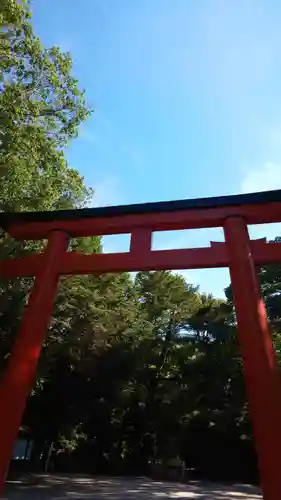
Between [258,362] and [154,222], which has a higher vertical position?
[154,222]

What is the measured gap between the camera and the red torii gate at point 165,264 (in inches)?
156

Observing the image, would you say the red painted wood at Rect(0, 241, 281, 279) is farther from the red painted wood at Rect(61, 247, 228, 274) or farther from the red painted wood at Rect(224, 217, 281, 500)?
the red painted wood at Rect(224, 217, 281, 500)

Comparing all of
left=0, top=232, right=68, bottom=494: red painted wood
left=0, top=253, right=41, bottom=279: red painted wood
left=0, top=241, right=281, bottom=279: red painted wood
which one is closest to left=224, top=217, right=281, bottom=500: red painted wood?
left=0, top=241, right=281, bottom=279: red painted wood

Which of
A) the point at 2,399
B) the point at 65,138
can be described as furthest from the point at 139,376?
the point at 2,399

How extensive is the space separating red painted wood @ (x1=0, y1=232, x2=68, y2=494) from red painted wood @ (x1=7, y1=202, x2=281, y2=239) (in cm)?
23

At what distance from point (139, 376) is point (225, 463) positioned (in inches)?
200

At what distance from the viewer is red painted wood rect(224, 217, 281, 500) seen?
3609 mm

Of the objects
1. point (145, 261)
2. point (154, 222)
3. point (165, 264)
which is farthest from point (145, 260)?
point (154, 222)

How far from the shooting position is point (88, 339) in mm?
11984

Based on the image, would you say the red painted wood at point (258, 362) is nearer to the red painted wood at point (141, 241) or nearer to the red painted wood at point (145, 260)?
the red painted wood at point (145, 260)

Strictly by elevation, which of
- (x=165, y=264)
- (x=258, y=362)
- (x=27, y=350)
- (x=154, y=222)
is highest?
(x=154, y=222)

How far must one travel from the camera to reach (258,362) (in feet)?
13.6

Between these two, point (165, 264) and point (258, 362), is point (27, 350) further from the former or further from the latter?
point (258, 362)

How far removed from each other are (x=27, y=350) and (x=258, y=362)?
2613 mm
